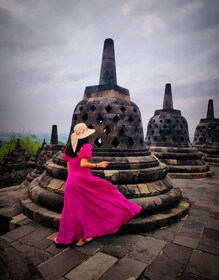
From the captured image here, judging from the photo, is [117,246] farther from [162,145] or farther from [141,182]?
[162,145]

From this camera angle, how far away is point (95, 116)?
477 cm

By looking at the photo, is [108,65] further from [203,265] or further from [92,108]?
[203,265]

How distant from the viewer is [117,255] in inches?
105

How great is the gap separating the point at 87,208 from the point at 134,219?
1011 millimetres

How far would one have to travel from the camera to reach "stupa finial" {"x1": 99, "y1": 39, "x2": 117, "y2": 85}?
5430mm

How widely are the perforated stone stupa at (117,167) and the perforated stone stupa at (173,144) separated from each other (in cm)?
446

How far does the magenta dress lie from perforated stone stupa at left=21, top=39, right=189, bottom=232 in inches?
17.3

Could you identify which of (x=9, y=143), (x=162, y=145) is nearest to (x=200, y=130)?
(x=162, y=145)

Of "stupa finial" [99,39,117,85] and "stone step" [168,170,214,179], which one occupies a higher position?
"stupa finial" [99,39,117,85]

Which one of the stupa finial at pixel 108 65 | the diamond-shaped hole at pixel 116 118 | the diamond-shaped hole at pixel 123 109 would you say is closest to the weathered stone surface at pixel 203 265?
the diamond-shaped hole at pixel 116 118

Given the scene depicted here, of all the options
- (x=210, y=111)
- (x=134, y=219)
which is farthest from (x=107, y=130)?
(x=210, y=111)

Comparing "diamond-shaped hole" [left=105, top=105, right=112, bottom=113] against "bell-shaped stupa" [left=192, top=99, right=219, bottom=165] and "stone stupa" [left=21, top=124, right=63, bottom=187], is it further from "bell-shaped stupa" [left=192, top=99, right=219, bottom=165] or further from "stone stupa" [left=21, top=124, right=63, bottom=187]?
"bell-shaped stupa" [left=192, top=99, right=219, bottom=165]

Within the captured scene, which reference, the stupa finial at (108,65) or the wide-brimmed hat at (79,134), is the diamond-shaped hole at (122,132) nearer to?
the stupa finial at (108,65)

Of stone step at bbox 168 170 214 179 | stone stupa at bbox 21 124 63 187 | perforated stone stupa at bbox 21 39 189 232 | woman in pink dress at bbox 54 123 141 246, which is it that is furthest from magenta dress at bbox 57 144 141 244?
stone step at bbox 168 170 214 179
